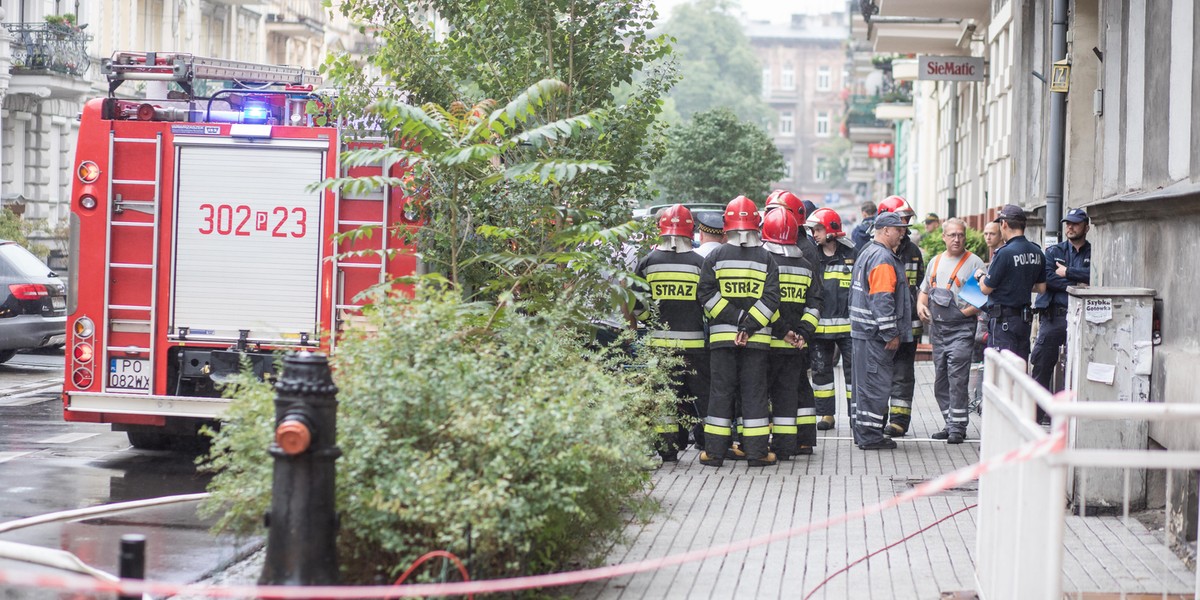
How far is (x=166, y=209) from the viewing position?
1125 cm

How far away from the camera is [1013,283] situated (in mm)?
11992

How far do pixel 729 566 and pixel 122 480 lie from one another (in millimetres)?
5141

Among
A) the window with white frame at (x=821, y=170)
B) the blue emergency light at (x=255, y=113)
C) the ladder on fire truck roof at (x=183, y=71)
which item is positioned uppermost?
the window with white frame at (x=821, y=170)

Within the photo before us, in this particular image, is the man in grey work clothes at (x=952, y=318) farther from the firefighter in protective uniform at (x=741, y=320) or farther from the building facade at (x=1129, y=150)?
the firefighter in protective uniform at (x=741, y=320)

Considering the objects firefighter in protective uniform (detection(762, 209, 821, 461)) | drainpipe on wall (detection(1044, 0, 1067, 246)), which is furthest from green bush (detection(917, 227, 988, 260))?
firefighter in protective uniform (detection(762, 209, 821, 461))

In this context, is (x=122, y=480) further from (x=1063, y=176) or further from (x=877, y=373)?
(x=1063, y=176)

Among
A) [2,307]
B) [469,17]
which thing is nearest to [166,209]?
[469,17]

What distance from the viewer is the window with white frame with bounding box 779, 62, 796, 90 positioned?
135750 mm

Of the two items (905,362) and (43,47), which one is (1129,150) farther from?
(43,47)

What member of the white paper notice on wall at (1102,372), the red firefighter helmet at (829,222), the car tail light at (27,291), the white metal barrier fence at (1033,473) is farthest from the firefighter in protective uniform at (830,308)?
the car tail light at (27,291)

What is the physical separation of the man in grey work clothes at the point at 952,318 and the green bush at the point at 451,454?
20.6 feet

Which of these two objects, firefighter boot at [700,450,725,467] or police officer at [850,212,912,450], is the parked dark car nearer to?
firefighter boot at [700,450,725,467]

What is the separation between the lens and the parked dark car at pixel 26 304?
18.2 meters

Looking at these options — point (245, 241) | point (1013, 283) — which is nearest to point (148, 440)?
point (245, 241)
